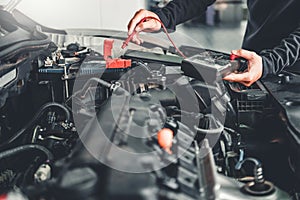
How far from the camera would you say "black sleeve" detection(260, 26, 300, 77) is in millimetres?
1069

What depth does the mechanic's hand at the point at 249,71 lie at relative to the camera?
957 mm

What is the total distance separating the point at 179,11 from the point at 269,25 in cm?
33

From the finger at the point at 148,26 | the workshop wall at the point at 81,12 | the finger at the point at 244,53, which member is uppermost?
the finger at the point at 148,26

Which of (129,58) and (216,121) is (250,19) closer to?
(129,58)

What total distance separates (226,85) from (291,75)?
19 centimetres

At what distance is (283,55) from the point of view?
1.12 meters

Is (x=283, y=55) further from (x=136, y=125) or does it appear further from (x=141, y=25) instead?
(x=136, y=125)

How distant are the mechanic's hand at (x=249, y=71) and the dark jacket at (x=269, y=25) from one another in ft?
0.11

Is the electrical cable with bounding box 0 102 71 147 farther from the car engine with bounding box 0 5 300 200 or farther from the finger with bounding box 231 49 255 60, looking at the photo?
the finger with bounding box 231 49 255 60

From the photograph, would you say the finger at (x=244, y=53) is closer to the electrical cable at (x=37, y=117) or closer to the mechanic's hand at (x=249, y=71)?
the mechanic's hand at (x=249, y=71)

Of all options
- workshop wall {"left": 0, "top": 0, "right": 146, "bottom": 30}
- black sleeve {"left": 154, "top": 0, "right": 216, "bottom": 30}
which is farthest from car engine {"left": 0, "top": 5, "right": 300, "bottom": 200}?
workshop wall {"left": 0, "top": 0, "right": 146, "bottom": 30}

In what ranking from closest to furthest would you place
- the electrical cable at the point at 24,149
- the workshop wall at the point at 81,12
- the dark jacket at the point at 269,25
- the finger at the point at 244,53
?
1. the electrical cable at the point at 24,149
2. the finger at the point at 244,53
3. the dark jacket at the point at 269,25
4. the workshop wall at the point at 81,12

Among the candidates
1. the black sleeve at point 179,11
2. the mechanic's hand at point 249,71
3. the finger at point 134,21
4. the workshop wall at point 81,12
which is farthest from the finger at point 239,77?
the workshop wall at point 81,12

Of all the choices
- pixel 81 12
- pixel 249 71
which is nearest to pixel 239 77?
pixel 249 71
